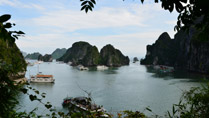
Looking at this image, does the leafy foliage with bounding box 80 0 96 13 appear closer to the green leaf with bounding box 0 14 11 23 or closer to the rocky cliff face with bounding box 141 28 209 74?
A: the green leaf with bounding box 0 14 11 23

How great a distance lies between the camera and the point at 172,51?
190125 mm

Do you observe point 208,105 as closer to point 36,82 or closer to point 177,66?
point 36,82

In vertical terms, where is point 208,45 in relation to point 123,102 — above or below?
above

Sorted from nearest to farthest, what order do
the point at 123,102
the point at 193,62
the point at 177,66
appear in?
the point at 123,102 < the point at 193,62 < the point at 177,66

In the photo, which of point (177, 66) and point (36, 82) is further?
point (177, 66)

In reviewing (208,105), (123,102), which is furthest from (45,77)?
(208,105)

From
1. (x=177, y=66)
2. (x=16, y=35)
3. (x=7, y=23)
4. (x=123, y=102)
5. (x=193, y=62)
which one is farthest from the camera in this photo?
(x=177, y=66)

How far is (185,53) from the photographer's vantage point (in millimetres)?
137625

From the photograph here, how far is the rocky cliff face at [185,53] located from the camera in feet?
343

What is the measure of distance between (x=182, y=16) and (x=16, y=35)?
9.73 feet

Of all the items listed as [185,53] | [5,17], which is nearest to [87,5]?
[5,17]

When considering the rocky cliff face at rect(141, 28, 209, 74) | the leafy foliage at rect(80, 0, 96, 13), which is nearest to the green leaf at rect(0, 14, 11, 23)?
the leafy foliage at rect(80, 0, 96, 13)

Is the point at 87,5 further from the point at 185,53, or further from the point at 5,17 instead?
the point at 185,53

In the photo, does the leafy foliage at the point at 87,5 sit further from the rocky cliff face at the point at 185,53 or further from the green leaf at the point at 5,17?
the rocky cliff face at the point at 185,53
